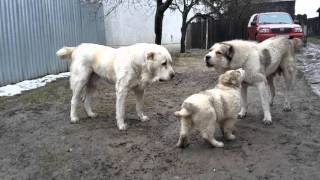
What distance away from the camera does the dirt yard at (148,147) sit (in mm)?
5398

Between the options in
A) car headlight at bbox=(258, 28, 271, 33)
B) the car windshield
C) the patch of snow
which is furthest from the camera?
the car windshield

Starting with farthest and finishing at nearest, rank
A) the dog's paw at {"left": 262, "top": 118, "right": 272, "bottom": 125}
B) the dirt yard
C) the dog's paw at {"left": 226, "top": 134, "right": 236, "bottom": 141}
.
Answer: the dog's paw at {"left": 262, "top": 118, "right": 272, "bottom": 125}, the dog's paw at {"left": 226, "top": 134, "right": 236, "bottom": 141}, the dirt yard

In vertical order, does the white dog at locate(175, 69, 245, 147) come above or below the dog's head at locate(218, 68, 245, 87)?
below

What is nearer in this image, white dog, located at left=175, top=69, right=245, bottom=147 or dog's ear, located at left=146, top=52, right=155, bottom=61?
white dog, located at left=175, top=69, right=245, bottom=147

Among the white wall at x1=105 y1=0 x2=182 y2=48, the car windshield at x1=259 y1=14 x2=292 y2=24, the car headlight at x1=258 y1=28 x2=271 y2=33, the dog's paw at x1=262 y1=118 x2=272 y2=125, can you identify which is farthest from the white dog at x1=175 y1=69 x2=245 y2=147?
the car windshield at x1=259 y1=14 x2=292 y2=24

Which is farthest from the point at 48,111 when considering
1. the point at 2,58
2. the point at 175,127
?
the point at 2,58

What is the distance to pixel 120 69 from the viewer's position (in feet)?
22.3

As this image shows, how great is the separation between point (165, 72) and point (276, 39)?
2386 millimetres

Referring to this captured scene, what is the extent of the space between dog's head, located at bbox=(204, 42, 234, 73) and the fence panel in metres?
6.70

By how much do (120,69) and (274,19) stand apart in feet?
52.4

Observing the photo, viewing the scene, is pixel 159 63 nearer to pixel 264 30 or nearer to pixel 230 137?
pixel 230 137

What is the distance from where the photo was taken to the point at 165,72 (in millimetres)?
6391

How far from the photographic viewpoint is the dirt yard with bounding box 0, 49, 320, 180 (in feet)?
17.7

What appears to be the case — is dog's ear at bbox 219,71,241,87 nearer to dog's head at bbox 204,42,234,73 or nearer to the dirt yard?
dog's head at bbox 204,42,234,73
